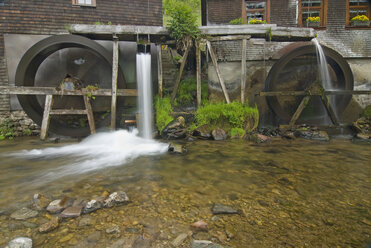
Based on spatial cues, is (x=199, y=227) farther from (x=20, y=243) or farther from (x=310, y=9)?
(x=310, y=9)

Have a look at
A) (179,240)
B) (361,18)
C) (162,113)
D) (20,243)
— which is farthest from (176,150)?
(361,18)

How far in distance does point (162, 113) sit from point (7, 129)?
193 inches

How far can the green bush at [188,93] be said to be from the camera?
23.9 feet

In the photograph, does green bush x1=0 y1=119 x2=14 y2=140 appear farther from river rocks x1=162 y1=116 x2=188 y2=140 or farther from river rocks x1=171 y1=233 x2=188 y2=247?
river rocks x1=171 y1=233 x2=188 y2=247

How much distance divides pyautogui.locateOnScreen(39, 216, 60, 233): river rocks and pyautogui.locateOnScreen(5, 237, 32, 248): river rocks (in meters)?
0.16

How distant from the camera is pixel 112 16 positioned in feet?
25.1

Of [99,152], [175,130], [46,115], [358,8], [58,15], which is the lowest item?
[99,152]

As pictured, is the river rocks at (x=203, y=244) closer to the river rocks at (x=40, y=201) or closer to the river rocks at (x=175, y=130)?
the river rocks at (x=40, y=201)

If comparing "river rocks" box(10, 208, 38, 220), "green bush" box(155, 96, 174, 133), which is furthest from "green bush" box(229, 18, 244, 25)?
"river rocks" box(10, 208, 38, 220)

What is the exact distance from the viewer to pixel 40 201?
2.37 m

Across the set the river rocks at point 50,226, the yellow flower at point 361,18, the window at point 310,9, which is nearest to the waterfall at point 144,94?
the river rocks at point 50,226

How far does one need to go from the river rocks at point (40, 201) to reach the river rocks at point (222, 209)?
5.88 feet

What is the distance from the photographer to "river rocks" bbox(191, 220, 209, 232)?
1854 millimetres

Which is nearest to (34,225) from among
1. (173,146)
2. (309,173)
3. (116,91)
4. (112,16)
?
(173,146)
